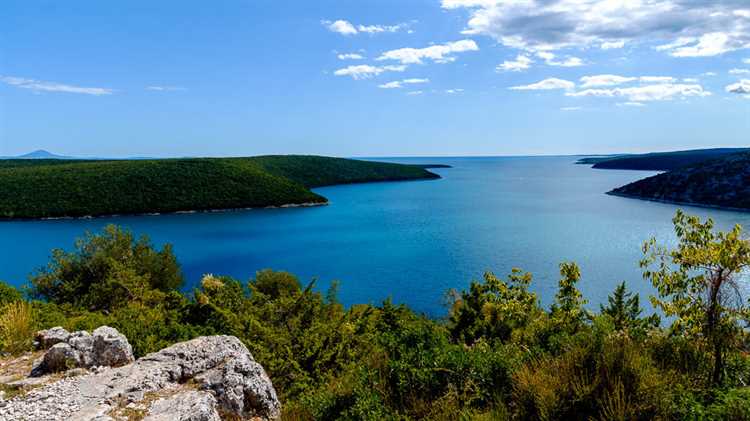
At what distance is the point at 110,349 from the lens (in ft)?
35.7

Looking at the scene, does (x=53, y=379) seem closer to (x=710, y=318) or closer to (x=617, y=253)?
(x=710, y=318)

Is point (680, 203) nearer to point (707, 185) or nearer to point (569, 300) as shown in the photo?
point (707, 185)

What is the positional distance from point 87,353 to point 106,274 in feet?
92.7

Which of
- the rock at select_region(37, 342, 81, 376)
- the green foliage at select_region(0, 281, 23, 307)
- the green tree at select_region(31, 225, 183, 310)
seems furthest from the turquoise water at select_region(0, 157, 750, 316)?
the rock at select_region(37, 342, 81, 376)

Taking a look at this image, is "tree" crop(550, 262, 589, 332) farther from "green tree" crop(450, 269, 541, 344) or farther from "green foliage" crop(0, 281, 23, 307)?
"green foliage" crop(0, 281, 23, 307)

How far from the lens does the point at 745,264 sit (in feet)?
24.6

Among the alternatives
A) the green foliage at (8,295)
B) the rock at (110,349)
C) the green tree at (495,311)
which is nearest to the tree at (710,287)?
the green tree at (495,311)

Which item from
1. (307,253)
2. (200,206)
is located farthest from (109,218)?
(307,253)

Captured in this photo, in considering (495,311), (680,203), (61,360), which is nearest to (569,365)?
(61,360)

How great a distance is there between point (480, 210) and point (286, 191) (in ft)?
226

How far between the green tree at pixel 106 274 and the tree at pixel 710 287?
28992 mm

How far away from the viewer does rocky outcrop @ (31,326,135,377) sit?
10.3 meters

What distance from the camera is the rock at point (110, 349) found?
421 inches

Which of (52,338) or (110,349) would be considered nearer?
(110,349)
